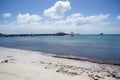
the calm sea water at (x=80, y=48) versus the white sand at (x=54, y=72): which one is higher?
the white sand at (x=54, y=72)

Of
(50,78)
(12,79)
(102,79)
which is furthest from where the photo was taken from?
(102,79)

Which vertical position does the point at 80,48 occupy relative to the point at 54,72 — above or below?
below

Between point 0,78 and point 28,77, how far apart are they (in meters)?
1.88

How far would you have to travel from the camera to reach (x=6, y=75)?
8719 millimetres

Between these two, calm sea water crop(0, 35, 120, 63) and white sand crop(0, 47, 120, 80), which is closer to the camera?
white sand crop(0, 47, 120, 80)

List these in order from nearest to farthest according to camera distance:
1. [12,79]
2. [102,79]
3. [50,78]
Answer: [12,79]
[50,78]
[102,79]

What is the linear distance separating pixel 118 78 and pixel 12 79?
8318 millimetres

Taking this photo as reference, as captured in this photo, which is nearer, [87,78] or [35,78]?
[35,78]

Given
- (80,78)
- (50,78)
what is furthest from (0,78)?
(80,78)

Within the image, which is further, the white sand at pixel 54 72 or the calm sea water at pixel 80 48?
the calm sea water at pixel 80 48

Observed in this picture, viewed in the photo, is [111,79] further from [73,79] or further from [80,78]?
[73,79]

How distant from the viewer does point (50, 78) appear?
8.55m

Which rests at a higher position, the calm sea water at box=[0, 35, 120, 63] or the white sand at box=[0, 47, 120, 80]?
the white sand at box=[0, 47, 120, 80]

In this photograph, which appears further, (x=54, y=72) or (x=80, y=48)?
(x=80, y=48)
